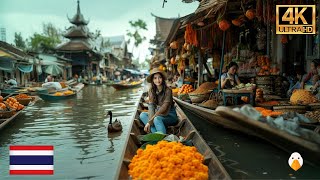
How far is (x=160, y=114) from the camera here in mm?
5184

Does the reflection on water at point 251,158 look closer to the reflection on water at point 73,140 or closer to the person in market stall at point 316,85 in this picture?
the reflection on water at point 73,140

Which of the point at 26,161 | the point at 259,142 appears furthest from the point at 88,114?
the point at 26,161

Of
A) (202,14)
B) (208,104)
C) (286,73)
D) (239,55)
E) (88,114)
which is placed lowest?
(88,114)

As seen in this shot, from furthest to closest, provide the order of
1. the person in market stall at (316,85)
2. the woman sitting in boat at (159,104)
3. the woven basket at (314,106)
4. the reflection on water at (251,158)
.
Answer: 1. the person in market stall at (316,85)
2. the woven basket at (314,106)
3. the woman sitting in boat at (159,104)
4. the reflection on water at (251,158)

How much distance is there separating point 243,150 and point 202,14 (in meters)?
3.56

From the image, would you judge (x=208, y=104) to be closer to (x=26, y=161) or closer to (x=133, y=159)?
(x=133, y=159)

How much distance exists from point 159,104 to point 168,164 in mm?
2398

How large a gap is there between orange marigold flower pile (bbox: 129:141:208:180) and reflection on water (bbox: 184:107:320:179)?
49.7 inches

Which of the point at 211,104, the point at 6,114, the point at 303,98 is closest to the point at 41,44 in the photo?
the point at 6,114

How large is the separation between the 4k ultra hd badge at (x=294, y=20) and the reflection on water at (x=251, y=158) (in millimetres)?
2014

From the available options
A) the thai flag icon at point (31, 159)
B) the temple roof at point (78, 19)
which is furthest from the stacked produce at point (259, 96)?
the temple roof at point (78, 19)

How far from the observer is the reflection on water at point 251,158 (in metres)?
4.29

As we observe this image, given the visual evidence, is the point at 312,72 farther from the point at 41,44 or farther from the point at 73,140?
the point at 41,44

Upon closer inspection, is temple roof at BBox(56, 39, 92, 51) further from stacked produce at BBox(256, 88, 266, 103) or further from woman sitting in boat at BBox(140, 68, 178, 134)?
woman sitting in boat at BBox(140, 68, 178, 134)
